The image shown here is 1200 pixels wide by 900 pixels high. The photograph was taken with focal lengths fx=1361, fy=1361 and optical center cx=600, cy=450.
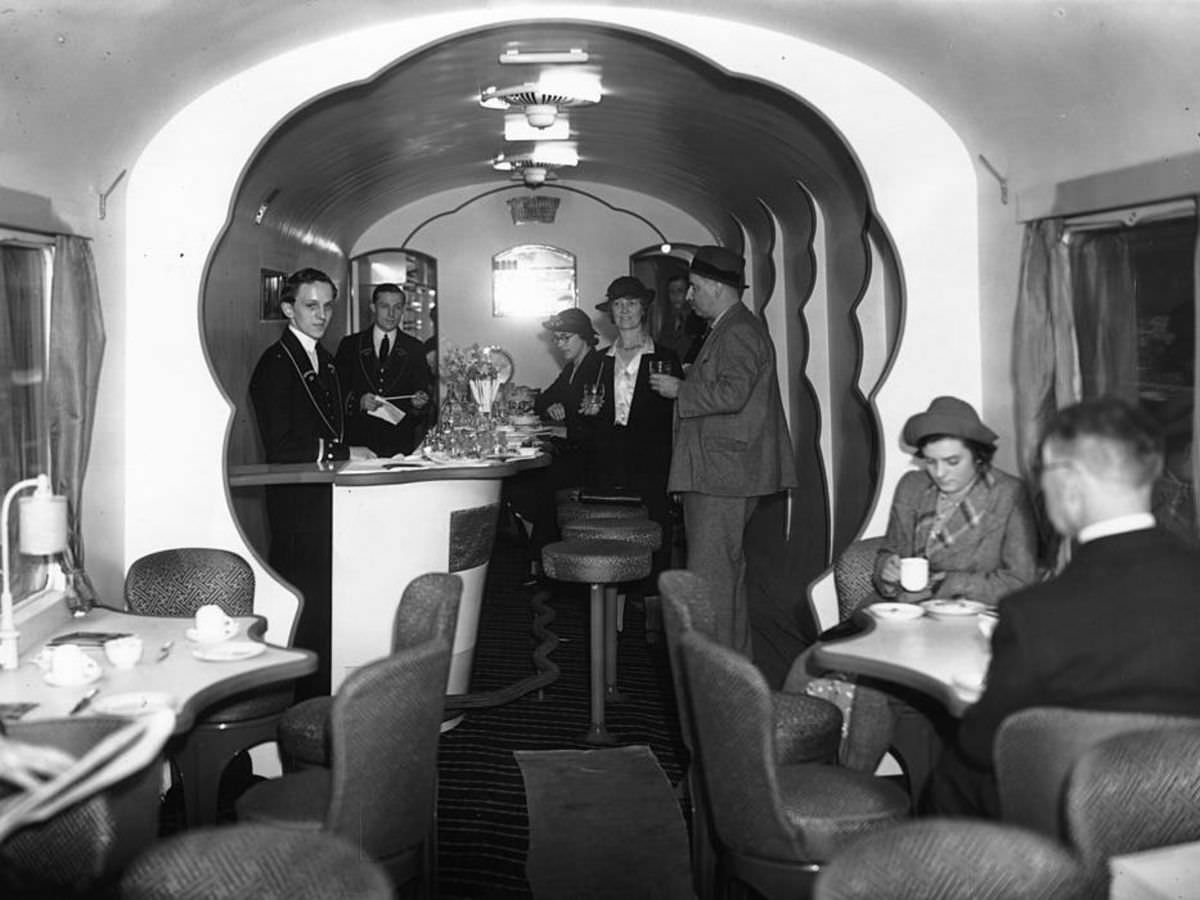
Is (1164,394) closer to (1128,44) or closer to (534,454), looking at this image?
(1128,44)

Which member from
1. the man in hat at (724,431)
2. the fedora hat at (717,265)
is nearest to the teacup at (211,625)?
the man in hat at (724,431)

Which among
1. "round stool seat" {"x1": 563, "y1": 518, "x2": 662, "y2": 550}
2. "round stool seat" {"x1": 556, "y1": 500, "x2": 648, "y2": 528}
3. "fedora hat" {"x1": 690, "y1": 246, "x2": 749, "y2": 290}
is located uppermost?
"fedora hat" {"x1": 690, "y1": 246, "x2": 749, "y2": 290}

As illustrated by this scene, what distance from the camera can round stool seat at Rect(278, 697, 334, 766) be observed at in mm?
4008

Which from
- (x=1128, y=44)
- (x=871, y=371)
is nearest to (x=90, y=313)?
(x=1128, y=44)

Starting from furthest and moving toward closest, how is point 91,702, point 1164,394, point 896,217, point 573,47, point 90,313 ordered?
point 573,47 < point 896,217 < point 90,313 < point 1164,394 < point 91,702

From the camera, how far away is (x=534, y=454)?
687 centimetres

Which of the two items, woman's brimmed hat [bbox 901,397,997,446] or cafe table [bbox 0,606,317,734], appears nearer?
cafe table [bbox 0,606,317,734]

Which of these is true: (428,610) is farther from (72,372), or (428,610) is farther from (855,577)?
(72,372)

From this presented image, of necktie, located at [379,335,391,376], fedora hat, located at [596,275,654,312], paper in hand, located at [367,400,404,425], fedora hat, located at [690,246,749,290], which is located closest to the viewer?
fedora hat, located at [690,246,749,290]

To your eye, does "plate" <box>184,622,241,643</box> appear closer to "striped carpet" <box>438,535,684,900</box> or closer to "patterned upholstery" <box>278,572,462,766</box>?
"patterned upholstery" <box>278,572,462,766</box>

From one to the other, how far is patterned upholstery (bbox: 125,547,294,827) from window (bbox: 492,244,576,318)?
7.99 m

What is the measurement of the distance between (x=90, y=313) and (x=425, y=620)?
2.00 metres

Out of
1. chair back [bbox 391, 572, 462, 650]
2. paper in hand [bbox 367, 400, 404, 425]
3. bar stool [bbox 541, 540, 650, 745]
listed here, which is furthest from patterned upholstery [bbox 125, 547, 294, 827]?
paper in hand [bbox 367, 400, 404, 425]

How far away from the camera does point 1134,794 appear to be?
2.18m
